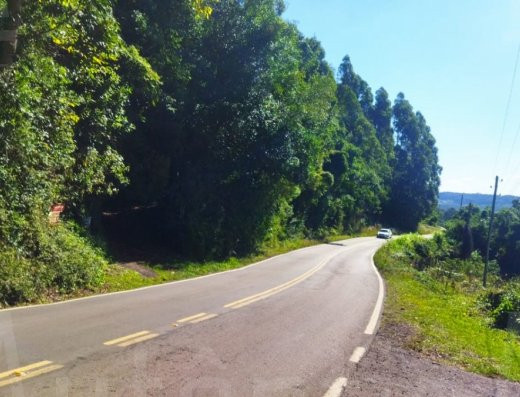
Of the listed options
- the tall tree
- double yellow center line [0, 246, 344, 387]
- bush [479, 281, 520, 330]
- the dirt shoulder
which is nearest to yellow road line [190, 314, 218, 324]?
double yellow center line [0, 246, 344, 387]

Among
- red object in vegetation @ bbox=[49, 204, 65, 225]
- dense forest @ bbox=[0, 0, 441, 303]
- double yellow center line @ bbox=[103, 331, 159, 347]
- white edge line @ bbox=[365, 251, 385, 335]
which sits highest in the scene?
dense forest @ bbox=[0, 0, 441, 303]

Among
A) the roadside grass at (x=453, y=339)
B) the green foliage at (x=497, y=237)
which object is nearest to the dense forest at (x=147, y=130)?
the roadside grass at (x=453, y=339)

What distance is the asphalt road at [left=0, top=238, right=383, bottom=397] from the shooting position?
6.02 metres

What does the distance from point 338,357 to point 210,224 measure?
16.5 meters

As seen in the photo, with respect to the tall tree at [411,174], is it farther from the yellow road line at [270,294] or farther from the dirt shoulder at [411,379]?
the dirt shoulder at [411,379]

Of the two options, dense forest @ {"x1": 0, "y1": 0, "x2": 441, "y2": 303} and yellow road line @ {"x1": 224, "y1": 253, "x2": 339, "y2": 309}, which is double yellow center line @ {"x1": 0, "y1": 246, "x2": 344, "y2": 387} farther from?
dense forest @ {"x1": 0, "y1": 0, "x2": 441, "y2": 303}

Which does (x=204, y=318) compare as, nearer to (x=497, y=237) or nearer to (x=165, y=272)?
(x=165, y=272)

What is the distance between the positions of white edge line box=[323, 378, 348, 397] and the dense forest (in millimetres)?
6662

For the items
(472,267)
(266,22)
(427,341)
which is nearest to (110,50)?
(427,341)

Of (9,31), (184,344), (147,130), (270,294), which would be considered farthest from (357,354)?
(147,130)

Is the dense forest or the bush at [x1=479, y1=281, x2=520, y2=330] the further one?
the bush at [x1=479, y1=281, x2=520, y2=330]

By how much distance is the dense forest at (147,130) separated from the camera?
11.2m

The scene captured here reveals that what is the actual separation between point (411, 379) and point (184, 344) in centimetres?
346

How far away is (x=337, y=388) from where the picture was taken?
256 inches
